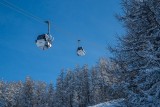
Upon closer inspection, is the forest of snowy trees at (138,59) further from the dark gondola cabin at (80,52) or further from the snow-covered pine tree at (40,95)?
the snow-covered pine tree at (40,95)

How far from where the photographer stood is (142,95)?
16.2 metres

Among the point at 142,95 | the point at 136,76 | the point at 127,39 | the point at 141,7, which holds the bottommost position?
the point at 142,95

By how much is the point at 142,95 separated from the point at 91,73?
58.9 m

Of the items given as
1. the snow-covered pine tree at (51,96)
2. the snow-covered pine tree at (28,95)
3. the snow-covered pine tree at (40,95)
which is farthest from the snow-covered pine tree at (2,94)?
the snow-covered pine tree at (51,96)

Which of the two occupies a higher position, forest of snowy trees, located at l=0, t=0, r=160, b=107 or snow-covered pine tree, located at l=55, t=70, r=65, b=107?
snow-covered pine tree, located at l=55, t=70, r=65, b=107

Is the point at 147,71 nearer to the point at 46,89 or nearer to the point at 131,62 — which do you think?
the point at 131,62

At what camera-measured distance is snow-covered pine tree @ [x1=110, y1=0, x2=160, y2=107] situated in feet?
50.4

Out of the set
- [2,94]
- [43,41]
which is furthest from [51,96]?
[43,41]

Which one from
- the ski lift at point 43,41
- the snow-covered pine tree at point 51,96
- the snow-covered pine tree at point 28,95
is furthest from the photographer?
the snow-covered pine tree at point 28,95

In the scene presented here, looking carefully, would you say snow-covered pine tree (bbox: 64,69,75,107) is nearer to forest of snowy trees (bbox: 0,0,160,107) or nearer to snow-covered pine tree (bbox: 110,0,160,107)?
forest of snowy trees (bbox: 0,0,160,107)

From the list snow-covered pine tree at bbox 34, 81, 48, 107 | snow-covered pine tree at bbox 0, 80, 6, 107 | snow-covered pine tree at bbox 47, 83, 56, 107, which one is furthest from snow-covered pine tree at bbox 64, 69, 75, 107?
snow-covered pine tree at bbox 0, 80, 6, 107

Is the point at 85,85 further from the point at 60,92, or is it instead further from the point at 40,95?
the point at 40,95

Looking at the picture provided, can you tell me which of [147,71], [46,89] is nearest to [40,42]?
[147,71]

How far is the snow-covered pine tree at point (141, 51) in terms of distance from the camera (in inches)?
605
